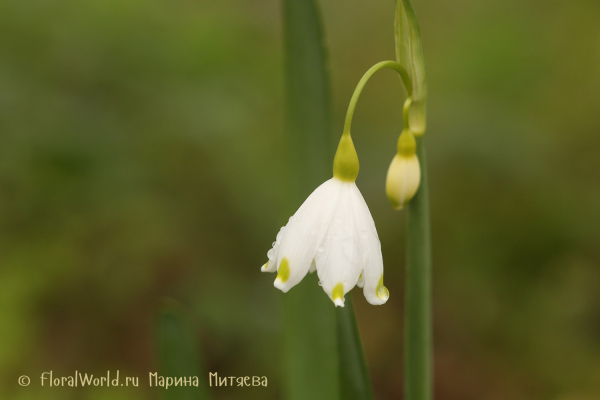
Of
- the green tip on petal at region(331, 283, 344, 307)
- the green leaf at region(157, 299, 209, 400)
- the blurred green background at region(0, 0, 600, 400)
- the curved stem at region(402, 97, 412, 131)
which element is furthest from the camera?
the blurred green background at region(0, 0, 600, 400)

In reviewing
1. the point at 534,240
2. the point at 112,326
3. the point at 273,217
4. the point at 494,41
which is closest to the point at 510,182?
the point at 534,240

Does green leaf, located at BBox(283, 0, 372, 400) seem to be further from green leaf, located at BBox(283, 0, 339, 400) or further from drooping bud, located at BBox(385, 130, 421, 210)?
drooping bud, located at BBox(385, 130, 421, 210)

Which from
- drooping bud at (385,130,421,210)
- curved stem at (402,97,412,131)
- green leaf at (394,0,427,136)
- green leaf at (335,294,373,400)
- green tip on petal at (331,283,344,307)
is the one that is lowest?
green leaf at (335,294,373,400)

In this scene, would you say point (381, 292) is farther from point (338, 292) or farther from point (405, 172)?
point (405, 172)

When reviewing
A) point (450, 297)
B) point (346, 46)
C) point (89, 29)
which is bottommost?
point (450, 297)

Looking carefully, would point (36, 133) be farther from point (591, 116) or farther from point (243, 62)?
point (591, 116)

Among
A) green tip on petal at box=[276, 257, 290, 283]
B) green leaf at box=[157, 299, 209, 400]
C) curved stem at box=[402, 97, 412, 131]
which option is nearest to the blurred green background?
green leaf at box=[157, 299, 209, 400]

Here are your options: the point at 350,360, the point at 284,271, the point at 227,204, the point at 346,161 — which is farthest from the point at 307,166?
the point at 227,204
